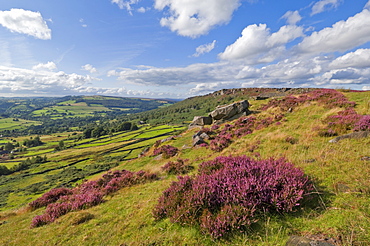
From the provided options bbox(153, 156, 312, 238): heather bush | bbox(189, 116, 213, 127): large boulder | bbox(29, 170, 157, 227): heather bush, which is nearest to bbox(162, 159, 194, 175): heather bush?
bbox(29, 170, 157, 227): heather bush

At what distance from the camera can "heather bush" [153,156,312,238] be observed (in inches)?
184

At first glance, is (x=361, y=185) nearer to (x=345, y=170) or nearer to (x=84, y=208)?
(x=345, y=170)

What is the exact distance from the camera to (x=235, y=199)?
5082 millimetres

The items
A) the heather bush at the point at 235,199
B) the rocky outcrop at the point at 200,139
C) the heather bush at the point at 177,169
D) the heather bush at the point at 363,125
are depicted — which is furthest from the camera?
the rocky outcrop at the point at 200,139

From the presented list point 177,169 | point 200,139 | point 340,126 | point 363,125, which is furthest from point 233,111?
point 177,169

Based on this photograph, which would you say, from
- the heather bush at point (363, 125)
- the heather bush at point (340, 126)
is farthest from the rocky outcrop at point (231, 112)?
the heather bush at point (363, 125)

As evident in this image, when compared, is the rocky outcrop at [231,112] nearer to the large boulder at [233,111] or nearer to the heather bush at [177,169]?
the large boulder at [233,111]

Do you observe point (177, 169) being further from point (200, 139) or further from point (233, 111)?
point (233, 111)

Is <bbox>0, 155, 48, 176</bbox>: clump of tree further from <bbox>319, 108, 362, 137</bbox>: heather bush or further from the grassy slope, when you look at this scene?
<bbox>319, 108, 362, 137</bbox>: heather bush

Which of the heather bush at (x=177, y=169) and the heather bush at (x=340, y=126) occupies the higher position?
the heather bush at (x=340, y=126)

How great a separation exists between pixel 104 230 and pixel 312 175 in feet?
28.9

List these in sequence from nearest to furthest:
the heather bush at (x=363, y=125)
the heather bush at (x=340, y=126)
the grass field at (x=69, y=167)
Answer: the heather bush at (x=363, y=125), the heather bush at (x=340, y=126), the grass field at (x=69, y=167)

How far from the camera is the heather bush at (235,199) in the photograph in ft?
15.3

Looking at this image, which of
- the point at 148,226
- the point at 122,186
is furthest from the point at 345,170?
the point at 122,186
